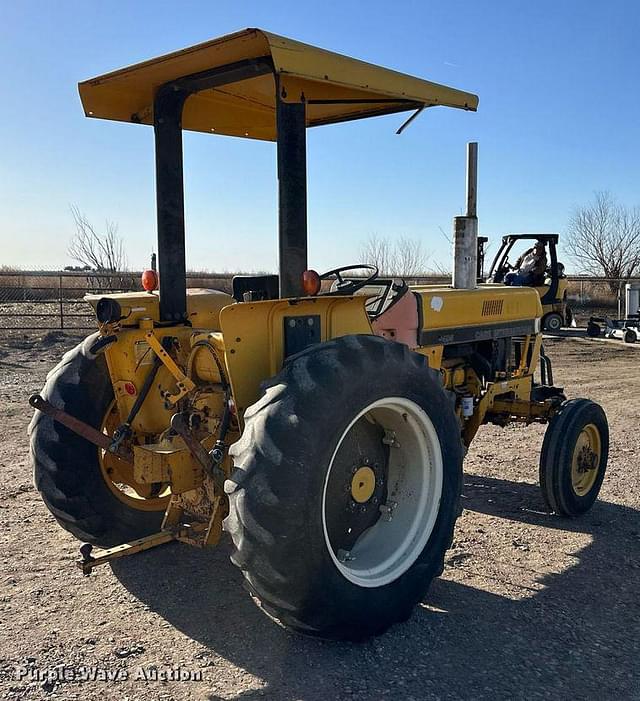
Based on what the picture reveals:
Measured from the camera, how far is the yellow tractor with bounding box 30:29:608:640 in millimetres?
3059

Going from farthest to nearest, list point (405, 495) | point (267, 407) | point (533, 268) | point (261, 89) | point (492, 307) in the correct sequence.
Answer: point (533, 268) → point (492, 307) → point (261, 89) → point (405, 495) → point (267, 407)

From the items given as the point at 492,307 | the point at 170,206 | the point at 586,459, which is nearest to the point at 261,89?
the point at 170,206

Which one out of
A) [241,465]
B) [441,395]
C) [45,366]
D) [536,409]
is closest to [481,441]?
[536,409]

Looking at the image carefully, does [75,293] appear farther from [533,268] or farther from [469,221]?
[469,221]

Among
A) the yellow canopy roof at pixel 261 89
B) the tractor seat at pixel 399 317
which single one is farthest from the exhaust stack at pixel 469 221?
the yellow canopy roof at pixel 261 89

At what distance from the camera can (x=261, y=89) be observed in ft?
13.4

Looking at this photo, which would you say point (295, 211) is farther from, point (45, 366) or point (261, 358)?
point (45, 366)

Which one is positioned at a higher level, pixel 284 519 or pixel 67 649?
pixel 284 519

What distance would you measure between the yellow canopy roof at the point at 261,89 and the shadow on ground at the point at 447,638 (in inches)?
103

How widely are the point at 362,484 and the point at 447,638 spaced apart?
2.75 ft

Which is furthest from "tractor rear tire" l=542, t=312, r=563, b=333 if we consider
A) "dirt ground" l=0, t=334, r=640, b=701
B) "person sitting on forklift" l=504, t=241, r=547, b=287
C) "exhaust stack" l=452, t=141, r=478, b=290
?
"exhaust stack" l=452, t=141, r=478, b=290

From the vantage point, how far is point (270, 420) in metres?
3.03

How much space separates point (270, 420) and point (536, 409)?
3356 mm

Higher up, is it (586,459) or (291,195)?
(291,195)
